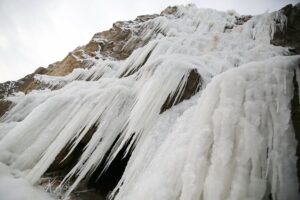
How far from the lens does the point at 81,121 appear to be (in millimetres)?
5566

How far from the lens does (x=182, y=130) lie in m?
3.50

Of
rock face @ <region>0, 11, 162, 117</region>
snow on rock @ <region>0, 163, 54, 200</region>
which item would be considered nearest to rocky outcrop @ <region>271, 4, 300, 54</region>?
rock face @ <region>0, 11, 162, 117</region>

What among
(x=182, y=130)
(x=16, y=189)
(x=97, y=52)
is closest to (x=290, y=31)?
(x=97, y=52)

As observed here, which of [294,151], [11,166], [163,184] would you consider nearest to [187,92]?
[163,184]

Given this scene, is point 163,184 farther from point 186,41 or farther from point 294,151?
point 186,41

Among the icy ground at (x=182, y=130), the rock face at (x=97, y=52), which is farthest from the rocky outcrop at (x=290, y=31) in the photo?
the rock face at (x=97, y=52)

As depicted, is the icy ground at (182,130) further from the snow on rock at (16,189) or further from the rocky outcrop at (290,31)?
the rocky outcrop at (290,31)

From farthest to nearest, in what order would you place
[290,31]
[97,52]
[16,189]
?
[97,52], [290,31], [16,189]

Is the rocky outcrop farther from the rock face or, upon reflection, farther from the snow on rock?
the snow on rock

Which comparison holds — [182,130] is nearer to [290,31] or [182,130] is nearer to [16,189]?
[16,189]

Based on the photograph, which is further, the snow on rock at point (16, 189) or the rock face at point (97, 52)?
the rock face at point (97, 52)

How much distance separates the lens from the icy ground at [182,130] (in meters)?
2.34

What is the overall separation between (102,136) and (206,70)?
2.87 m

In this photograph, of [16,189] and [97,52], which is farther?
[97,52]
